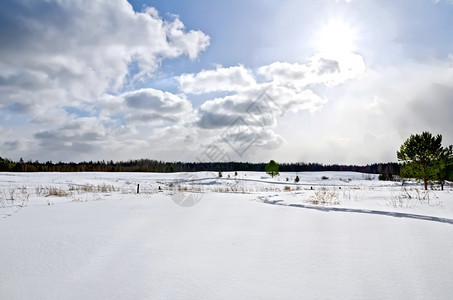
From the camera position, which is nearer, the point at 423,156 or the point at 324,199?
the point at 324,199

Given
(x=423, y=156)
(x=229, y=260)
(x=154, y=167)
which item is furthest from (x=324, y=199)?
(x=154, y=167)

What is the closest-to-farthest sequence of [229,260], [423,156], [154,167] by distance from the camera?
[229,260]
[423,156]
[154,167]

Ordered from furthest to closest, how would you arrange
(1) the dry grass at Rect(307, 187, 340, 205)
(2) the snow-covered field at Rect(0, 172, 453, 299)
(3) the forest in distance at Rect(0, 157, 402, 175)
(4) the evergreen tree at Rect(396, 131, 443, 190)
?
(3) the forest in distance at Rect(0, 157, 402, 175), (4) the evergreen tree at Rect(396, 131, 443, 190), (1) the dry grass at Rect(307, 187, 340, 205), (2) the snow-covered field at Rect(0, 172, 453, 299)

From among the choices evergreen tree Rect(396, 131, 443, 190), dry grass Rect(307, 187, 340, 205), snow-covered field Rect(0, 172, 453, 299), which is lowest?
dry grass Rect(307, 187, 340, 205)

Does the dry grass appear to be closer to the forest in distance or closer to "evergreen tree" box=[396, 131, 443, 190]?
"evergreen tree" box=[396, 131, 443, 190]

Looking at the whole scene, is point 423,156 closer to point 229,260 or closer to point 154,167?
point 229,260

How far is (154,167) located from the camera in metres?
111

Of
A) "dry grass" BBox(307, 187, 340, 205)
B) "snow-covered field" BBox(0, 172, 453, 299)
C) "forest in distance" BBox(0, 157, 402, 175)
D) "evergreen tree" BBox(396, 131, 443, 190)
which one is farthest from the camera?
"forest in distance" BBox(0, 157, 402, 175)

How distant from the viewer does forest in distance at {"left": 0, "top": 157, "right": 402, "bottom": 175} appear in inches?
3278

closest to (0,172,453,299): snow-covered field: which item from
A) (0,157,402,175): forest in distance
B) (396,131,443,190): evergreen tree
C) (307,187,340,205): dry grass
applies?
(307,187,340,205): dry grass

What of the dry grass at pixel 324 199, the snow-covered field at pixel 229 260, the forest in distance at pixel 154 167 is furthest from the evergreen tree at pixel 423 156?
the forest in distance at pixel 154 167

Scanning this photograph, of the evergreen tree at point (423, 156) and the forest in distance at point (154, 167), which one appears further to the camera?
the forest in distance at point (154, 167)

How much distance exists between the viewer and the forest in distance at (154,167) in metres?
83.2

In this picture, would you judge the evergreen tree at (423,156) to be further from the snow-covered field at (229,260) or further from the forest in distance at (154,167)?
the forest in distance at (154,167)
